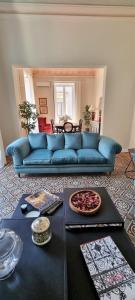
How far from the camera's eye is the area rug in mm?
2391

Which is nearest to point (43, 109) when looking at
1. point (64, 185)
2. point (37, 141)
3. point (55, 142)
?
point (37, 141)

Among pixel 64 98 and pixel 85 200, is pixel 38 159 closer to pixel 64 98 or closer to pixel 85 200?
pixel 85 200

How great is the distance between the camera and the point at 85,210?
1601 millimetres

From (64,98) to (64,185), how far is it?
19.4ft

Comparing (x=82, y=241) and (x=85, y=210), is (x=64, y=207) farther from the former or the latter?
(x=82, y=241)

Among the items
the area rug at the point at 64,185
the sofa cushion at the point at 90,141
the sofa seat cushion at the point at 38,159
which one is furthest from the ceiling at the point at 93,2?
the area rug at the point at 64,185

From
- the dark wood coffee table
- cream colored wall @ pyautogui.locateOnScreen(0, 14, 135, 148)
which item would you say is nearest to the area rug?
the dark wood coffee table

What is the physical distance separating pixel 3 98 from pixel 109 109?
110 inches

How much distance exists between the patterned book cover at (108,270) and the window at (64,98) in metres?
6.86

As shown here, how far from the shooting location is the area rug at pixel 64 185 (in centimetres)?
→ 239

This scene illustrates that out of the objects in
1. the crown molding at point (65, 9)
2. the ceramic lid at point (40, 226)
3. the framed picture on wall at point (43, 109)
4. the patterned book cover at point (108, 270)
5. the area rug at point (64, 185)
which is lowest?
the area rug at point (64, 185)

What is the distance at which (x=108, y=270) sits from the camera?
44.0 inches

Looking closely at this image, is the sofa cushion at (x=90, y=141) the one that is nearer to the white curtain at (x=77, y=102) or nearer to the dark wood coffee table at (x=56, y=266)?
the dark wood coffee table at (x=56, y=266)

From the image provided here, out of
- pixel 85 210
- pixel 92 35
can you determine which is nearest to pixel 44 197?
pixel 85 210
